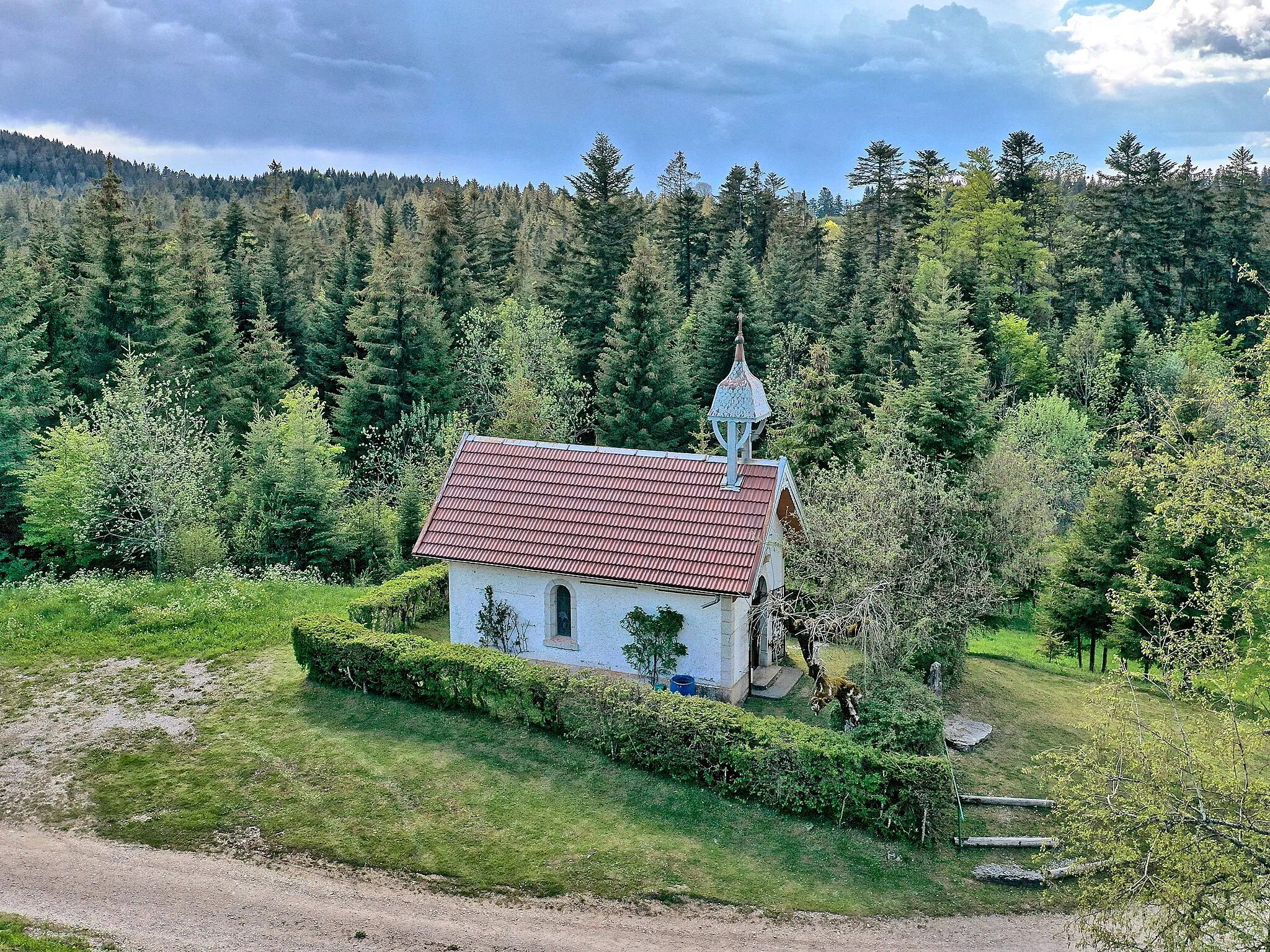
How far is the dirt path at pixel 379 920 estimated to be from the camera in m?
14.2

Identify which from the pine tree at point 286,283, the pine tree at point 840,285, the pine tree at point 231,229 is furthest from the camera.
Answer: the pine tree at point 231,229

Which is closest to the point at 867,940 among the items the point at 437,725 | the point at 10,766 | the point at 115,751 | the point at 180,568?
the point at 437,725

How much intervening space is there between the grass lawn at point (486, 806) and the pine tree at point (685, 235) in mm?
44988

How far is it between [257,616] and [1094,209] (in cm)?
5909

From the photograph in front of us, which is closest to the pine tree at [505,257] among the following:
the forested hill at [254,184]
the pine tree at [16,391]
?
the pine tree at [16,391]

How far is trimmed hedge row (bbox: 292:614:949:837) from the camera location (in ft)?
55.1

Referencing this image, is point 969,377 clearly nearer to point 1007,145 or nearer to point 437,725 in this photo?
point 437,725

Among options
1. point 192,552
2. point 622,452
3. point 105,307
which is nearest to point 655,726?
point 622,452

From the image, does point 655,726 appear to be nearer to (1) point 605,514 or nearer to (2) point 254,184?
(1) point 605,514

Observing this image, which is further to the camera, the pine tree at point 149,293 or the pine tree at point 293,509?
the pine tree at point 149,293

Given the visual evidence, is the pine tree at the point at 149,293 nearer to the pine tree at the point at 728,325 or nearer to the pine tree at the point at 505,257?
the pine tree at the point at 505,257

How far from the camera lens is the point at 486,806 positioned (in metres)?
17.5

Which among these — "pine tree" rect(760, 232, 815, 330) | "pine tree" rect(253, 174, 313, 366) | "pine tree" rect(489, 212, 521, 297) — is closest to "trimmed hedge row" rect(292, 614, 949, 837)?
"pine tree" rect(760, 232, 815, 330)

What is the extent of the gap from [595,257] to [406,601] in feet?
104
